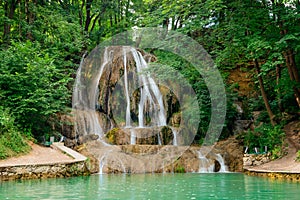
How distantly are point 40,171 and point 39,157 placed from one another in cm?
126

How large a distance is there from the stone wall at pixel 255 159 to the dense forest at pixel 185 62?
22.3 inches

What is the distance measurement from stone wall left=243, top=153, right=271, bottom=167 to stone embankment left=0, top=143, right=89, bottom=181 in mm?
6574

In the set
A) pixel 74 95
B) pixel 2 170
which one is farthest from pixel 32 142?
pixel 74 95

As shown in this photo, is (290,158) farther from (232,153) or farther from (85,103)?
(85,103)

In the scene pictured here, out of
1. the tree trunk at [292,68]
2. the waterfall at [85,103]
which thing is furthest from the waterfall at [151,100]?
the tree trunk at [292,68]

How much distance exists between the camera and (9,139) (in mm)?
12977

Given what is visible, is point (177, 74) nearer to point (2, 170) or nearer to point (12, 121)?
point (12, 121)

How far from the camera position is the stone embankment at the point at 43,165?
10.9m

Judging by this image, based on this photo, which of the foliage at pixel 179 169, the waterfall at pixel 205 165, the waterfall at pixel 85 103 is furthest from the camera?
the waterfall at pixel 85 103

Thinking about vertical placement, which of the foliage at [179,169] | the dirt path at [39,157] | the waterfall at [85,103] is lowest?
the foliage at [179,169]

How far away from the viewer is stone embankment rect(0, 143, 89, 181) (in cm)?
1090

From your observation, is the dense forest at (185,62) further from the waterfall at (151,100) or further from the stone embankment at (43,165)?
the waterfall at (151,100)

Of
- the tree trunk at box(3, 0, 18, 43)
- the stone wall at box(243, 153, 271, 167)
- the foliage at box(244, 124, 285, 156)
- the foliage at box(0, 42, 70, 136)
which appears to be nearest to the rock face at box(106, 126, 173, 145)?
the foliage at box(0, 42, 70, 136)

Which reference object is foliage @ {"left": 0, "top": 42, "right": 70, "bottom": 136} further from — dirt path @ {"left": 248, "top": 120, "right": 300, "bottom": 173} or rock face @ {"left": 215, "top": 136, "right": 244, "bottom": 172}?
dirt path @ {"left": 248, "top": 120, "right": 300, "bottom": 173}
